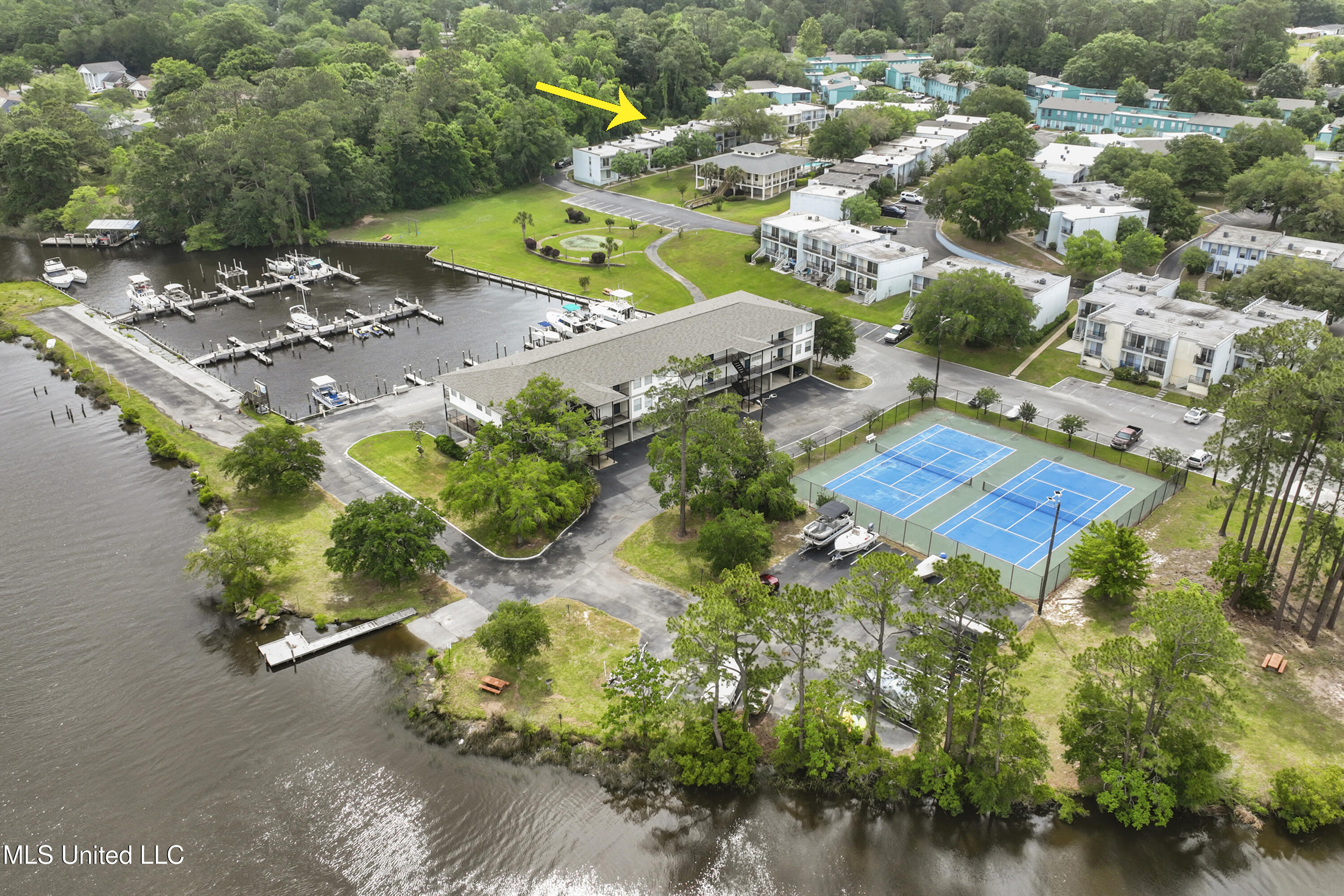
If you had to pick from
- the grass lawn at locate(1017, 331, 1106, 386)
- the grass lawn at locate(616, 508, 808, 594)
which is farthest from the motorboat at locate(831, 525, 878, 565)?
the grass lawn at locate(1017, 331, 1106, 386)

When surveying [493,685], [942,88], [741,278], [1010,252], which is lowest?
[493,685]

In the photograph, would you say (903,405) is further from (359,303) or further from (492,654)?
(359,303)

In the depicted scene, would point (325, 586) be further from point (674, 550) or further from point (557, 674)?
point (674, 550)

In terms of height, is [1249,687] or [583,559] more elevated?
[583,559]

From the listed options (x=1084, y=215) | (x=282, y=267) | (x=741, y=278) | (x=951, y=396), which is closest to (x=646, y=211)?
(x=741, y=278)

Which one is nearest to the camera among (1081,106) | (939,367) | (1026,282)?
(939,367)

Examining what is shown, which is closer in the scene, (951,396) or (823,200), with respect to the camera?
(951,396)

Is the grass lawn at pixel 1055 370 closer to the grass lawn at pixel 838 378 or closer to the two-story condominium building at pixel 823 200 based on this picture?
the grass lawn at pixel 838 378
